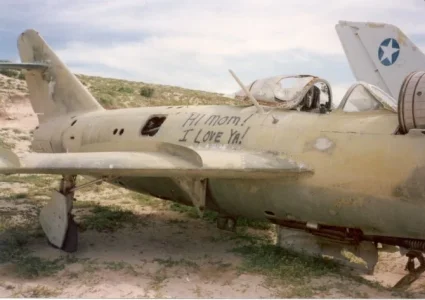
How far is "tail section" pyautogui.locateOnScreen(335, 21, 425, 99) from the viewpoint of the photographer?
15.2 m

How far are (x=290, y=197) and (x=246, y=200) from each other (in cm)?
82

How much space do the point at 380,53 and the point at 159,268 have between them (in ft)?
39.9

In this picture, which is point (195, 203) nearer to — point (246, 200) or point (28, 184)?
point (246, 200)

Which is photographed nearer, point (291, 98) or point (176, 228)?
point (291, 98)

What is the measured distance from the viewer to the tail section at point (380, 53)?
50.0 ft

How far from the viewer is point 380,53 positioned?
51.6ft

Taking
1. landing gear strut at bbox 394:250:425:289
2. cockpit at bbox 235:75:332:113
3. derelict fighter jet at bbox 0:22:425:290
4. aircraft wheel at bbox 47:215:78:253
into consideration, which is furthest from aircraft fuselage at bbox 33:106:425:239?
aircraft wheel at bbox 47:215:78:253

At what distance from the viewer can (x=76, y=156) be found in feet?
22.0

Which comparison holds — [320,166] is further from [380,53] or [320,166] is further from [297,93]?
[380,53]

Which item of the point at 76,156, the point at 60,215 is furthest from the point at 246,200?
the point at 60,215

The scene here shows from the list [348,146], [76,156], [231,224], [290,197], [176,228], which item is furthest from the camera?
[176,228]

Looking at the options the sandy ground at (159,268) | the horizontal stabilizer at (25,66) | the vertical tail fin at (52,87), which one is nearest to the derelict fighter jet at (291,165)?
the sandy ground at (159,268)

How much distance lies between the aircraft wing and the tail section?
1030 cm

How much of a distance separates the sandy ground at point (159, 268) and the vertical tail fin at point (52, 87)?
2.32 m
